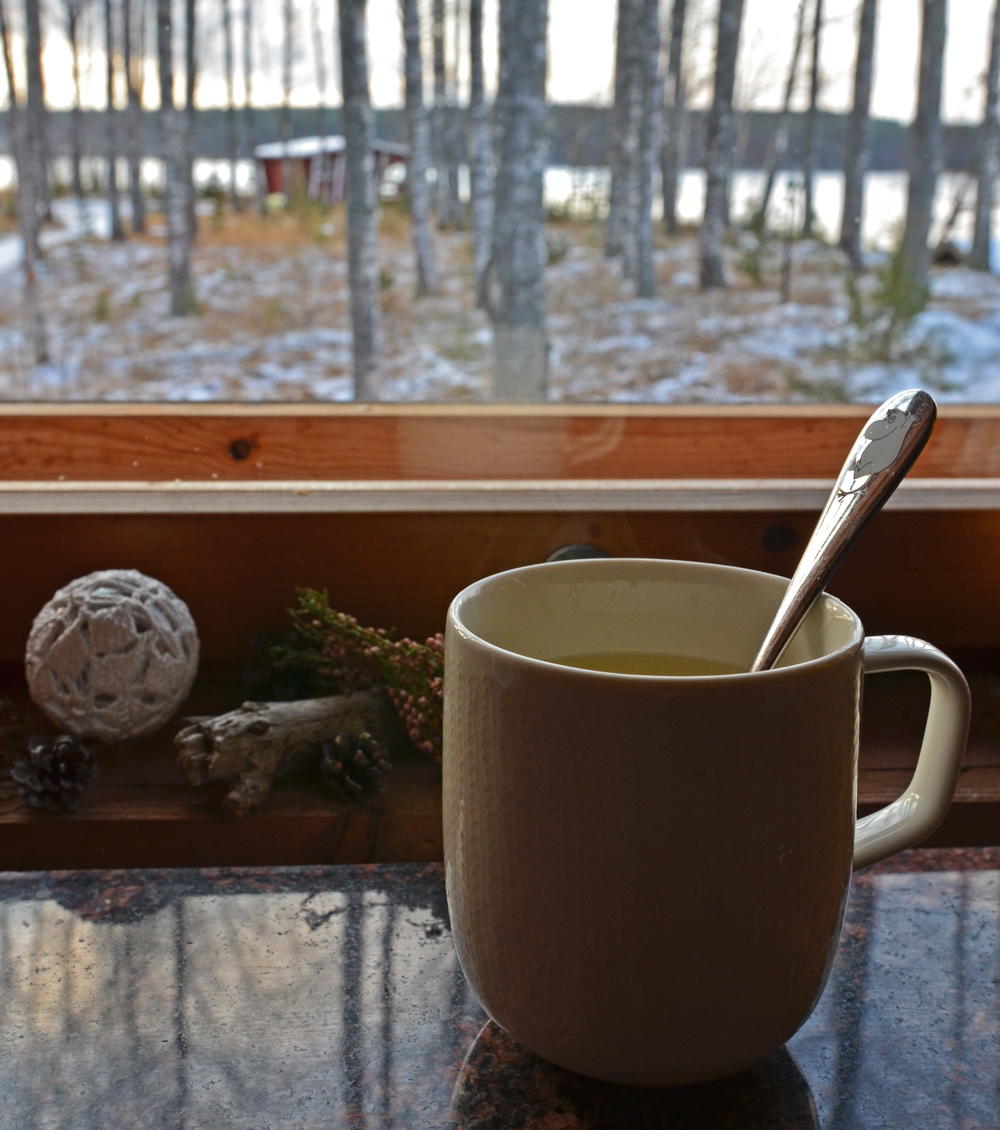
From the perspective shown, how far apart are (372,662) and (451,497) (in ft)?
0.45

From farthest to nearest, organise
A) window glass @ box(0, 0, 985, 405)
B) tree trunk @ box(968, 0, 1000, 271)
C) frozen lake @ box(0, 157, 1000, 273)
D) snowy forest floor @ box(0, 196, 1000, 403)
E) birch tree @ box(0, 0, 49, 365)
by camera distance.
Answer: snowy forest floor @ box(0, 196, 1000, 403) → frozen lake @ box(0, 157, 1000, 273) → tree trunk @ box(968, 0, 1000, 271) → window glass @ box(0, 0, 985, 405) → birch tree @ box(0, 0, 49, 365)

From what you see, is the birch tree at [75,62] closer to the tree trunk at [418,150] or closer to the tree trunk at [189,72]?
the tree trunk at [189,72]

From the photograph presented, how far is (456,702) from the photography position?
30 centimetres

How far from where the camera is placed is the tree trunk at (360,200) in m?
1.13

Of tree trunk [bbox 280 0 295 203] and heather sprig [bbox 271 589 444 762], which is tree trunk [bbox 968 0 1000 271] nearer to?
tree trunk [bbox 280 0 295 203]

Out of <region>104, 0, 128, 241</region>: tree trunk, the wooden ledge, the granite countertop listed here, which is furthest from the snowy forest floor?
the granite countertop

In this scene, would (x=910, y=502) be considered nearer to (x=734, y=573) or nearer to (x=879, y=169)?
(x=734, y=573)

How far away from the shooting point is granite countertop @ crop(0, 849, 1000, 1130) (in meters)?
0.31

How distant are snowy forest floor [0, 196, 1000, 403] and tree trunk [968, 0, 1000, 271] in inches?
2.1

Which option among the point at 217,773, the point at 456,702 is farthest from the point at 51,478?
the point at 456,702

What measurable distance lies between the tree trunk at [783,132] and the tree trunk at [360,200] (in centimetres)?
51

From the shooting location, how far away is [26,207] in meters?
1.42

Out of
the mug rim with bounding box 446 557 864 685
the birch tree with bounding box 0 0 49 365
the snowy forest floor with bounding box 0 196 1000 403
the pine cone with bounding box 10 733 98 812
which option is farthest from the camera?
the snowy forest floor with bounding box 0 196 1000 403

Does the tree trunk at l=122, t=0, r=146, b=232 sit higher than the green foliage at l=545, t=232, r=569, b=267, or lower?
higher
